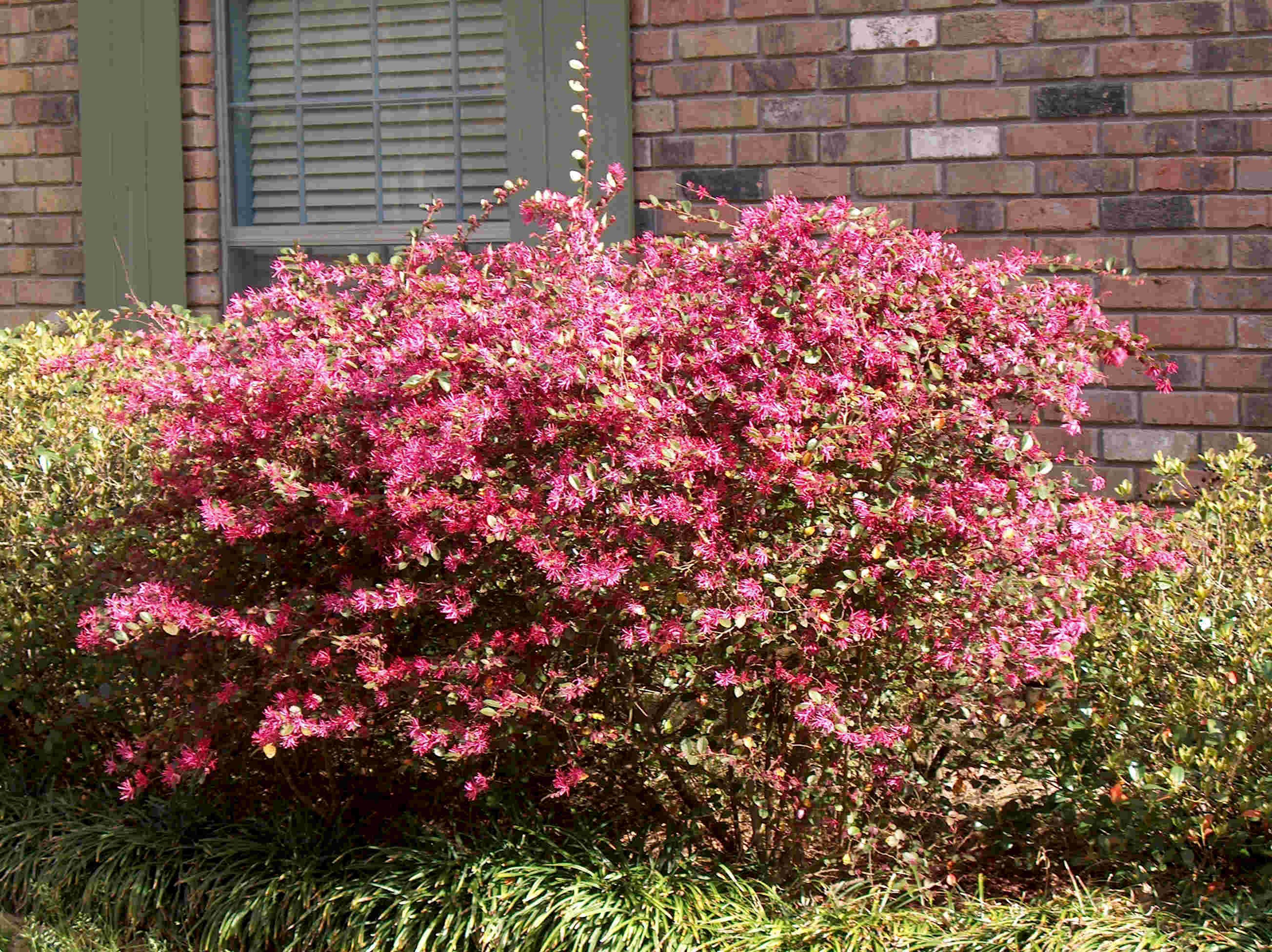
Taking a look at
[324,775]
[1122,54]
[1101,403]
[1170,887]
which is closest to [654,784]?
[324,775]

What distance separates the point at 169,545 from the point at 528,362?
4.00ft

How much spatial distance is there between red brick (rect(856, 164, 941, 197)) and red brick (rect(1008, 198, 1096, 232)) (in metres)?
0.26

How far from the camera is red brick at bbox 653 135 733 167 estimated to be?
15.5ft

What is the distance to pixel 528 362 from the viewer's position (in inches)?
106

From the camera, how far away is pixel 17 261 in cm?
554

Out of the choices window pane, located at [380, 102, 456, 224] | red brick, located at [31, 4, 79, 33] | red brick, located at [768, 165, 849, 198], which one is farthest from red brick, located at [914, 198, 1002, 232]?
red brick, located at [31, 4, 79, 33]

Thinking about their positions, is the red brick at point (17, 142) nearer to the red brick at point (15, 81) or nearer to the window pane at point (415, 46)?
the red brick at point (15, 81)

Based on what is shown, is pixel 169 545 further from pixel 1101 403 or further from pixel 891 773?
pixel 1101 403

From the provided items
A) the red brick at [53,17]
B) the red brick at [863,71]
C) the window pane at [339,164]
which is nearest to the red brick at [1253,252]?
the red brick at [863,71]

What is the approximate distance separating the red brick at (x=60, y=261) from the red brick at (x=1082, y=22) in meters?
3.67

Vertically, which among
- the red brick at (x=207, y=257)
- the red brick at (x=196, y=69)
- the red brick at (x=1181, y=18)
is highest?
the red brick at (x=196, y=69)

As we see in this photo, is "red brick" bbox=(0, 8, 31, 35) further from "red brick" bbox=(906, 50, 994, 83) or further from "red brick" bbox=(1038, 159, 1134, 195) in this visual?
"red brick" bbox=(1038, 159, 1134, 195)

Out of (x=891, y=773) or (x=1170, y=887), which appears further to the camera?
(x=891, y=773)

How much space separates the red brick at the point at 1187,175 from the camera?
428 centimetres
